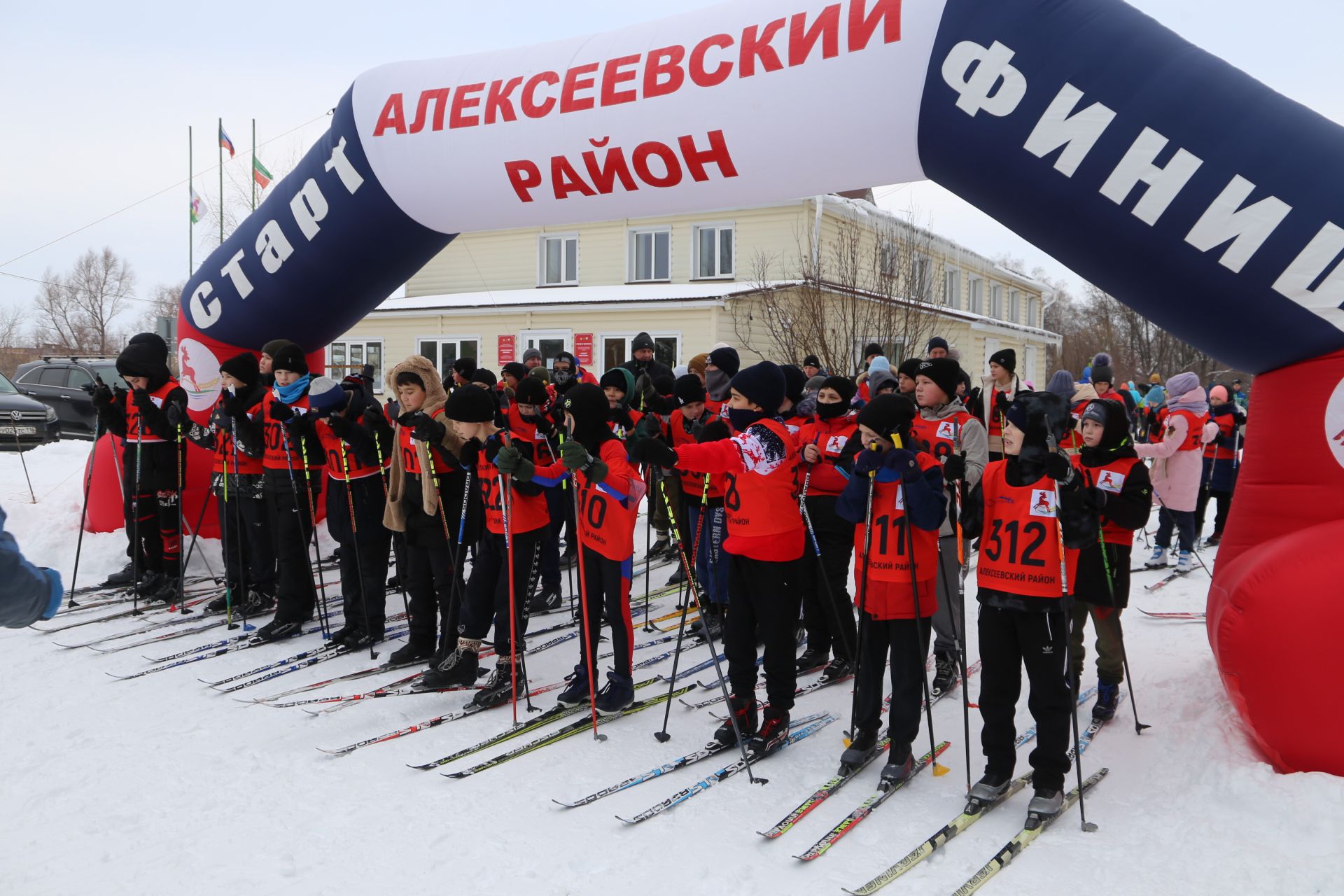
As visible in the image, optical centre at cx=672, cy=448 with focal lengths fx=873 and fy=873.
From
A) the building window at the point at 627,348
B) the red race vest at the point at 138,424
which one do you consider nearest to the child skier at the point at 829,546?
the red race vest at the point at 138,424

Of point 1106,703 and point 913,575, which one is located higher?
point 913,575

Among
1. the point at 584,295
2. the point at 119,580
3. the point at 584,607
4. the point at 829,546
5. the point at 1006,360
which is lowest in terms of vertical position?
the point at 119,580

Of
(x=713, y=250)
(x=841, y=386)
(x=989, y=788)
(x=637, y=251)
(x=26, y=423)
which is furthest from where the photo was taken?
(x=637, y=251)

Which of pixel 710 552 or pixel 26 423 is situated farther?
pixel 26 423

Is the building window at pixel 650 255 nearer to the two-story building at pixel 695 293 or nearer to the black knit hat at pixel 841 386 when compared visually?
the two-story building at pixel 695 293

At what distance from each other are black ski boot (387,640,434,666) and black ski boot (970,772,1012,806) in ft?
11.1

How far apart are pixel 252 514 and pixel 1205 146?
6293mm

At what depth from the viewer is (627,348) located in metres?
18.2

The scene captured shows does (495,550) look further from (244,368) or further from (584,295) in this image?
(584,295)

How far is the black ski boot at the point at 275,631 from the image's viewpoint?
5.98 meters

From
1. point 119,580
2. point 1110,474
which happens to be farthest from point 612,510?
point 119,580

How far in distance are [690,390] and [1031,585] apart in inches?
118

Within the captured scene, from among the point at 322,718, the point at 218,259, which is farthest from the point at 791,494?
the point at 218,259

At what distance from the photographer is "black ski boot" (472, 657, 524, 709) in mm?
4785
